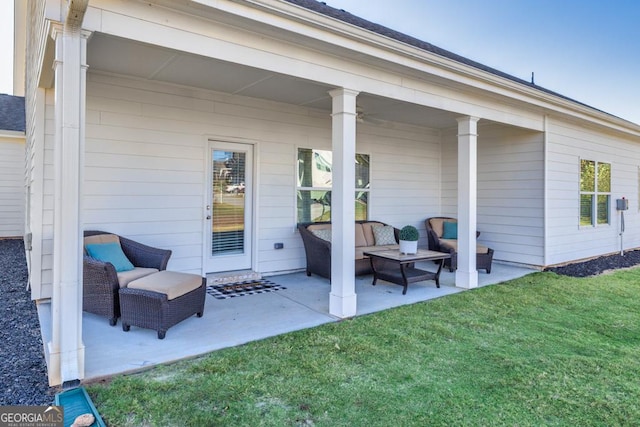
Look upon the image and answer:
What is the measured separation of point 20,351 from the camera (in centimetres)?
319

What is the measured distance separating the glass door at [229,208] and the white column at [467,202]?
10.5ft

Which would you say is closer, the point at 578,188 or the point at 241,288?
the point at 241,288

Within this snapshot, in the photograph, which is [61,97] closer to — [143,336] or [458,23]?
[143,336]

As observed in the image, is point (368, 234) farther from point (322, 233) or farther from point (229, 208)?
point (229, 208)

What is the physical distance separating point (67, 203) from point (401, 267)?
3.97 m

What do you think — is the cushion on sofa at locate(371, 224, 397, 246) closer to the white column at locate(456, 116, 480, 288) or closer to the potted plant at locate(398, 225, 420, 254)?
the potted plant at locate(398, 225, 420, 254)

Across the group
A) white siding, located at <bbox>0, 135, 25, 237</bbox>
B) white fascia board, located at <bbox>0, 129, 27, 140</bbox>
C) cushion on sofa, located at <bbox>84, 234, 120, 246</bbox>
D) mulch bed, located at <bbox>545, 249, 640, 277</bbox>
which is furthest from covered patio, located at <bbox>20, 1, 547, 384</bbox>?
white siding, located at <bbox>0, 135, 25, 237</bbox>

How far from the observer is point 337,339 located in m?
3.49

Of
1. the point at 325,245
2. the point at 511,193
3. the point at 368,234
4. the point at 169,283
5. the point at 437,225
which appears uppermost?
Result: the point at 511,193

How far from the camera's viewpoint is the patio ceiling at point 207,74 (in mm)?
3717

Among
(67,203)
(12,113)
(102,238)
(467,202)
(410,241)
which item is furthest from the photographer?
(12,113)

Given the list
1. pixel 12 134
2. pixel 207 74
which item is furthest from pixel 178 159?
pixel 12 134

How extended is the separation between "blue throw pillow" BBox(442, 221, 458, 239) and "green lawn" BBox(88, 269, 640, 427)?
10.7 ft

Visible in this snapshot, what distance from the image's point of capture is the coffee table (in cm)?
515
